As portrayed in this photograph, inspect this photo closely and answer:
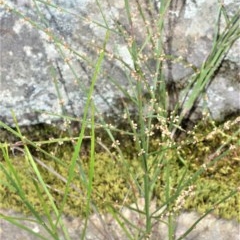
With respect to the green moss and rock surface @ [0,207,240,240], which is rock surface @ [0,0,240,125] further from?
rock surface @ [0,207,240,240]

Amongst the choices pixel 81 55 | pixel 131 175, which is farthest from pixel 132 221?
pixel 81 55

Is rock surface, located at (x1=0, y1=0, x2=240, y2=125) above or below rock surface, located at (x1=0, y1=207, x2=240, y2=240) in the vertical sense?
above

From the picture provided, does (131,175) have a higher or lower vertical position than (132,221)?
higher

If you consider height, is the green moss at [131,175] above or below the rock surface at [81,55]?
below

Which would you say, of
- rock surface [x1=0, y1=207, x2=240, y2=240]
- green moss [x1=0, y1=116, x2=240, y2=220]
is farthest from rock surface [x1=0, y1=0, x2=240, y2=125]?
rock surface [x1=0, y1=207, x2=240, y2=240]

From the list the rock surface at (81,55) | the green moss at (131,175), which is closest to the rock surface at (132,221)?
the green moss at (131,175)

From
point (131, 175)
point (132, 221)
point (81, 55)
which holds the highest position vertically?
point (81, 55)

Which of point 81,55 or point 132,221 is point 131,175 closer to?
point 132,221

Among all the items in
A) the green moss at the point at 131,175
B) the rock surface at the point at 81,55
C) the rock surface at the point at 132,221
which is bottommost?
the rock surface at the point at 132,221

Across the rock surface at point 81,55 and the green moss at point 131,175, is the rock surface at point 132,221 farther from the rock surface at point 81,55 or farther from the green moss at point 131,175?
the rock surface at point 81,55
